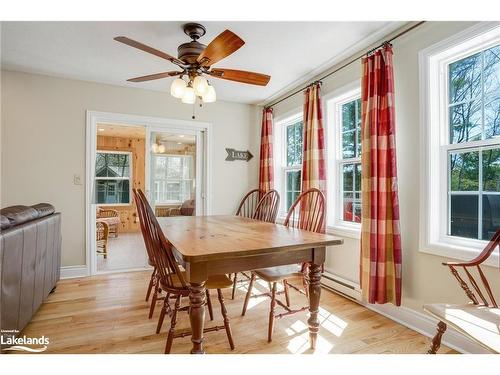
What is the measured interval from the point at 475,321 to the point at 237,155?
11.4 feet

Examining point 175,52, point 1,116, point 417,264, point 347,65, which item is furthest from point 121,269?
point 347,65

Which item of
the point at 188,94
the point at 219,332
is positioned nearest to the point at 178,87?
the point at 188,94

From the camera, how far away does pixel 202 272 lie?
1.34 m

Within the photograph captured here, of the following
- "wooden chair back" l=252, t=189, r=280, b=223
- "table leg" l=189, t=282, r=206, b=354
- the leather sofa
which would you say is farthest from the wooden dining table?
the leather sofa

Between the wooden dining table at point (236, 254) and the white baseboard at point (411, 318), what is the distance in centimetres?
84

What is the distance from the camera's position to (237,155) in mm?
4309

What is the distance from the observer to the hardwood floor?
1.83m

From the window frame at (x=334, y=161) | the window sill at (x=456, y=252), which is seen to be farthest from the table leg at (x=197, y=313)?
the window frame at (x=334, y=161)

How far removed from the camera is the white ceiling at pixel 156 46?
2248 millimetres

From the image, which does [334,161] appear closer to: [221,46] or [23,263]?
[221,46]

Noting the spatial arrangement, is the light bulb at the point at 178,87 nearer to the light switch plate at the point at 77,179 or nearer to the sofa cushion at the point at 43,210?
the sofa cushion at the point at 43,210
